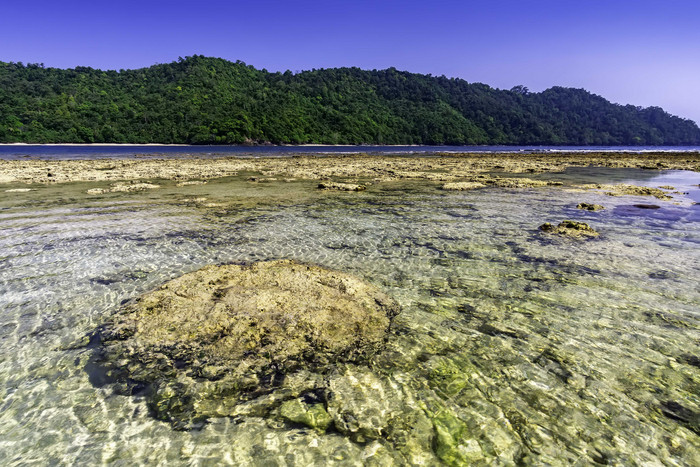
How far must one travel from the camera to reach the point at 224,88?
170m

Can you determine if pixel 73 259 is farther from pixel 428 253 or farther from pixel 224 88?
pixel 224 88

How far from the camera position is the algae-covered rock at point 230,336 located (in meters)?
3.60

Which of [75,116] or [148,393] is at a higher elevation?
[75,116]

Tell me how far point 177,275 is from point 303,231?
3969mm

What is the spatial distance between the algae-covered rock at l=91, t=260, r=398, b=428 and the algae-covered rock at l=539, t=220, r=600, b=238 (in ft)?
21.8

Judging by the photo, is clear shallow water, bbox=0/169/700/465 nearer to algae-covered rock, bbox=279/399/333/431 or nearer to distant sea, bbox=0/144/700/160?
algae-covered rock, bbox=279/399/333/431

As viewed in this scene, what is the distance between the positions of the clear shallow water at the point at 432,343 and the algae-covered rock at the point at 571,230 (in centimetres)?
57

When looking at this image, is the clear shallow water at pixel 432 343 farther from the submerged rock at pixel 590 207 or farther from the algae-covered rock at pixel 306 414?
the submerged rock at pixel 590 207

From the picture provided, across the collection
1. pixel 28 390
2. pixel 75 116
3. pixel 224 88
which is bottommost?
pixel 28 390

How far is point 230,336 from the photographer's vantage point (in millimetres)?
4469

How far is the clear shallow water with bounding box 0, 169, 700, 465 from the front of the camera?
2988 millimetres

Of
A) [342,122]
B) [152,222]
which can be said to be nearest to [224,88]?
[342,122]

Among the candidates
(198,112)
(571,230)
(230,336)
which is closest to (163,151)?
(198,112)

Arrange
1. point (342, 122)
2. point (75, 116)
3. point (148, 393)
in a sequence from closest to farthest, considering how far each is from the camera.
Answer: point (148, 393), point (75, 116), point (342, 122)
